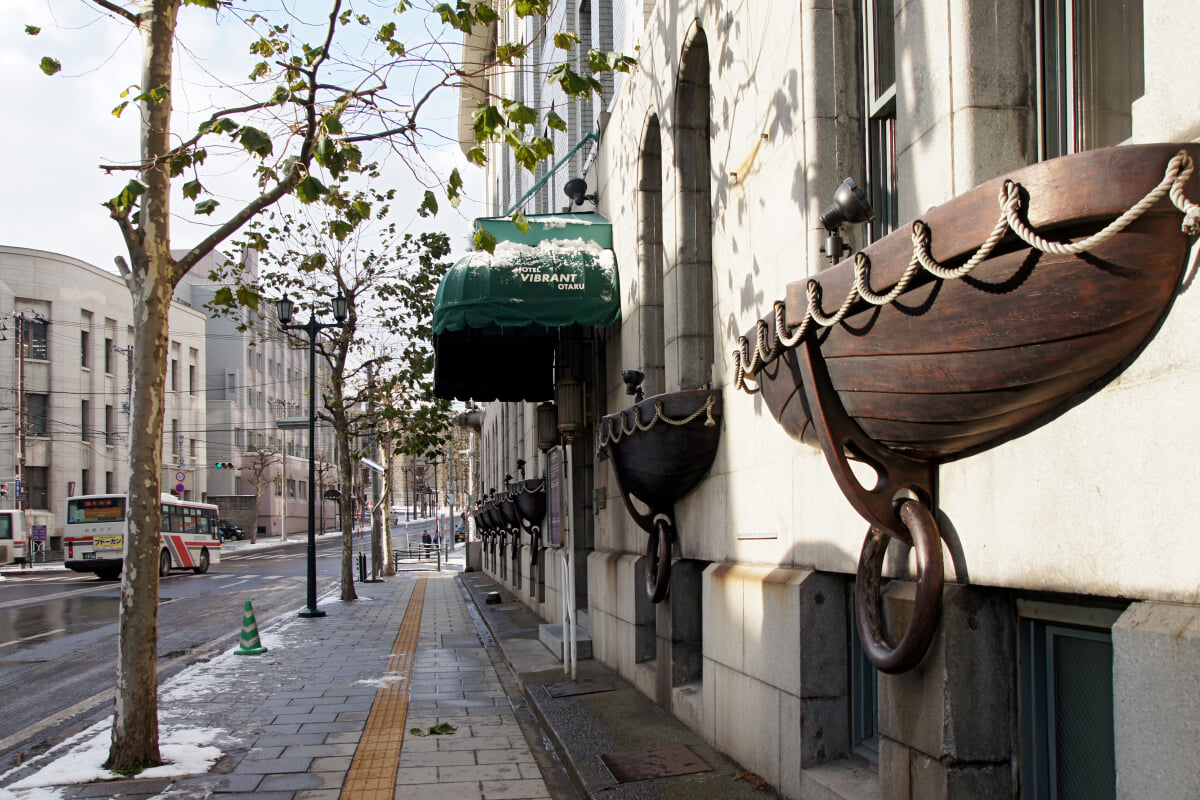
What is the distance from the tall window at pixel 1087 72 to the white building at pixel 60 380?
49756 mm

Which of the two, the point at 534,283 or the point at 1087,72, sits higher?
the point at 534,283

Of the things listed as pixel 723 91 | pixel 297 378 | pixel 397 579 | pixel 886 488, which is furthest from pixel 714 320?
pixel 297 378

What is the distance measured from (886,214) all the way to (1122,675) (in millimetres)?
3102

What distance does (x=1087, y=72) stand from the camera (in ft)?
12.3

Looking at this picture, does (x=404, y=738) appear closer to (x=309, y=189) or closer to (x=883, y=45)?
(x=309, y=189)

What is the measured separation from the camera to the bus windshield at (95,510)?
3519cm

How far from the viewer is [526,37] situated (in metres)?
20.7

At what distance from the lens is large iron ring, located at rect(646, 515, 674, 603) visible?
8.30 metres

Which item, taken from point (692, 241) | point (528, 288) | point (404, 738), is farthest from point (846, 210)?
point (528, 288)

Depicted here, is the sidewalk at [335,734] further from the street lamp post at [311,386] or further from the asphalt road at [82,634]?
the street lamp post at [311,386]

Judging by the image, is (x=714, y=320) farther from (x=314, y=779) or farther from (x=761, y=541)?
(x=314, y=779)

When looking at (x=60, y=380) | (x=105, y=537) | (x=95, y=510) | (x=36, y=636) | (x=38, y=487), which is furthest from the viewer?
(x=60, y=380)

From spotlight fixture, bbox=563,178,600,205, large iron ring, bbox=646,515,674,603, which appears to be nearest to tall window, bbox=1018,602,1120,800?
large iron ring, bbox=646,515,674,603

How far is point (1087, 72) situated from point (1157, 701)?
7.66ft
